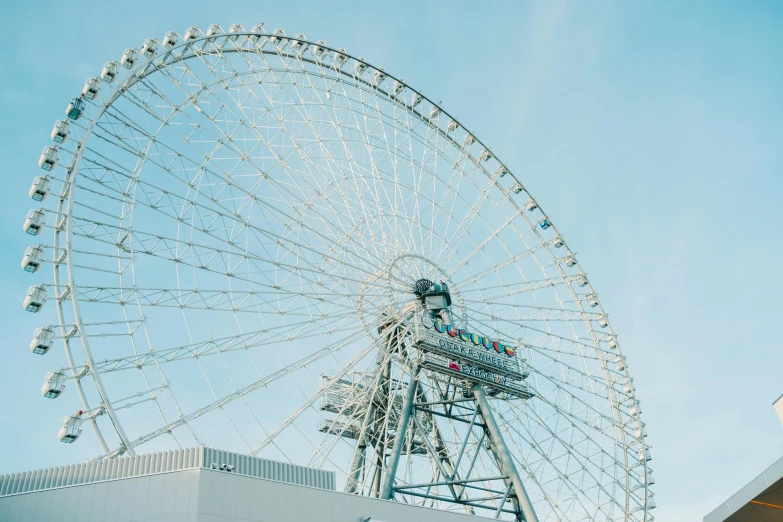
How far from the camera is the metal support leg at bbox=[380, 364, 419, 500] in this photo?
91.1 ft

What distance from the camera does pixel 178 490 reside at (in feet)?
59.2

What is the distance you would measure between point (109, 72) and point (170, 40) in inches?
140

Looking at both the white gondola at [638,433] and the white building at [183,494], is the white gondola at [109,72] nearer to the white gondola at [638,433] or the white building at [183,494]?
the white building at [183,494]

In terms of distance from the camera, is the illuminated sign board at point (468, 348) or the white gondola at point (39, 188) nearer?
the white gondola at point (39, 188)

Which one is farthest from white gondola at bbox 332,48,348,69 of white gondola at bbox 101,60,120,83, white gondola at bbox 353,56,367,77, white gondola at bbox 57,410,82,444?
white gondola at bbox 57,410,82,444

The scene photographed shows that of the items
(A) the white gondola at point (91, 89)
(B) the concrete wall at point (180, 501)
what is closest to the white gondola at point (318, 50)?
(A) the white gondola at point (91, 89)

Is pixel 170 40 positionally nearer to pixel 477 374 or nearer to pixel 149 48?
pixel 149 48

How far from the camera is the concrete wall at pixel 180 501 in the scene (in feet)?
58.7

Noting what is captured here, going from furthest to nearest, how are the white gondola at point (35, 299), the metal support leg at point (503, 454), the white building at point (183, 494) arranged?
1. the metal support leg at point (503, 454)
2. the white gondola at point (35, 299)
3. the white building at point (183, 494)

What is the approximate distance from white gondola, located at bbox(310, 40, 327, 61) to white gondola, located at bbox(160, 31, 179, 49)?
22.1 ft

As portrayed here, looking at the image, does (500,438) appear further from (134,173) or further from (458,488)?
(134,173)

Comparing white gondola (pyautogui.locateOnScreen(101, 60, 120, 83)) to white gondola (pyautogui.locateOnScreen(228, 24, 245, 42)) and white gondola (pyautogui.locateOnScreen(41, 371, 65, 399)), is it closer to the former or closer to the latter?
white gondola (pyautogui.locateOnScreen(228, 24, 245, 42))

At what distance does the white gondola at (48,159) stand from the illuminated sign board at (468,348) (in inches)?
607

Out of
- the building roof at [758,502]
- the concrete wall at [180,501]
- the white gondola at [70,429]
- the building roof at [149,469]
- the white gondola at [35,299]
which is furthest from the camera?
the white gondola at [35,299]
